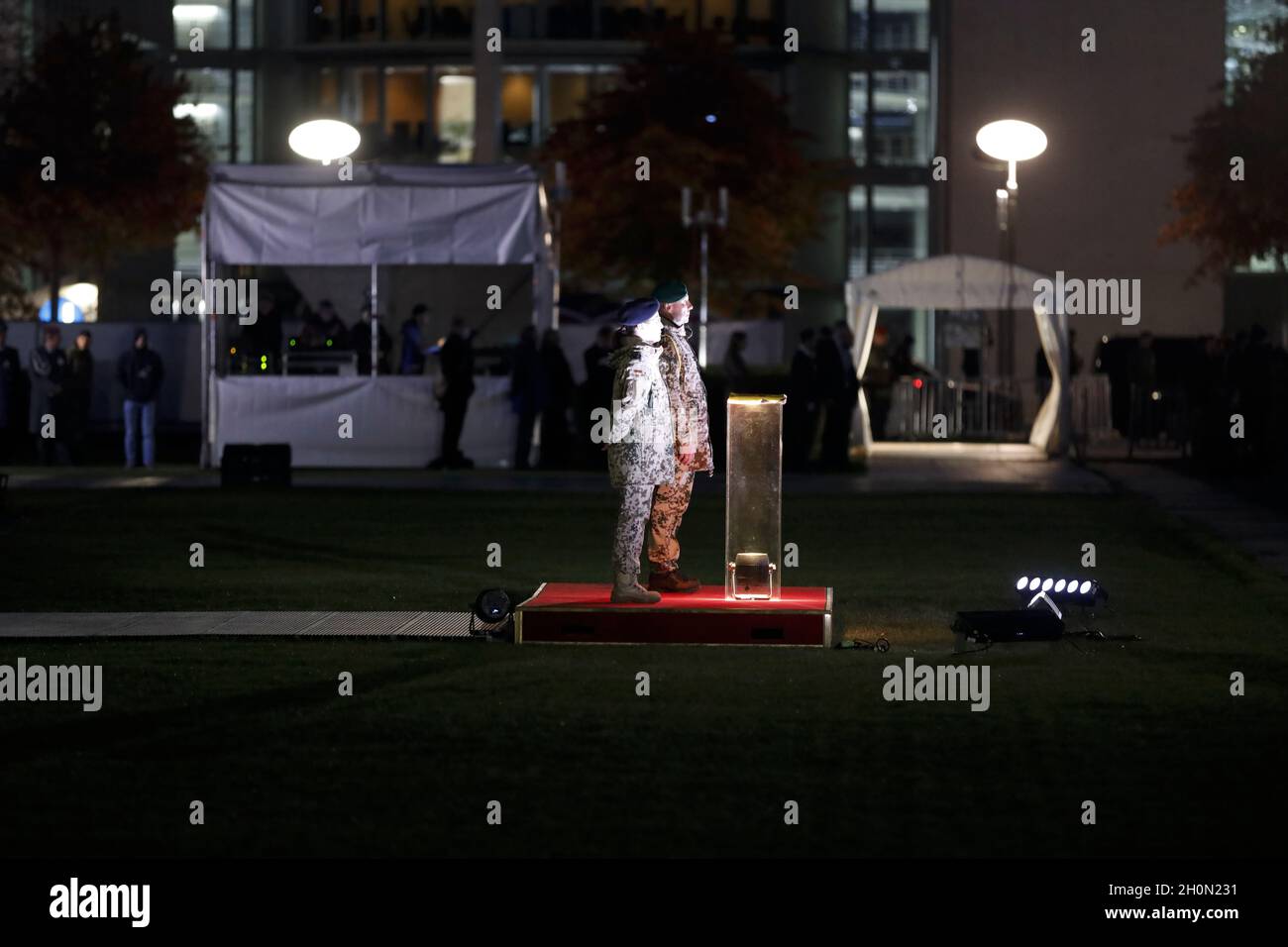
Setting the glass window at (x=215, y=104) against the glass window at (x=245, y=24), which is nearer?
the glass window at (x=215, y=104)

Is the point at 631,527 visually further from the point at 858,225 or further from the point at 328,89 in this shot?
the point at 328,89

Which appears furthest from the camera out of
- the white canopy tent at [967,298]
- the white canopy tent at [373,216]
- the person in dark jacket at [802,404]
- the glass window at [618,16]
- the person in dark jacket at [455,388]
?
the glass window at [618,16]

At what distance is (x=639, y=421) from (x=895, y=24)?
6106 centimetres

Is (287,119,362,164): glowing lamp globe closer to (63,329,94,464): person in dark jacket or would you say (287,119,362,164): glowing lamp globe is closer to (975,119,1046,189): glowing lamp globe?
(63,329,94,464): person in dark jacket

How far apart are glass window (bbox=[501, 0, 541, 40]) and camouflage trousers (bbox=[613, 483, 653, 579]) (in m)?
60.0

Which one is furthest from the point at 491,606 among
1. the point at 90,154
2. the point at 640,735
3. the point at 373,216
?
the point at 90,154

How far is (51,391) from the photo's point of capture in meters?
31.8

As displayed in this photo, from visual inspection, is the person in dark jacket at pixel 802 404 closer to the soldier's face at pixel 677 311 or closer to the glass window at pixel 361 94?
the soldier's face at pixel 677 311

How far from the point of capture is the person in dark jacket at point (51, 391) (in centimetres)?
3158

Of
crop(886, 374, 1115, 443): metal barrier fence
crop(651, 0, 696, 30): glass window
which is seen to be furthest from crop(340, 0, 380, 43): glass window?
crop(886, 374, 1115, 443): metal barrier fence

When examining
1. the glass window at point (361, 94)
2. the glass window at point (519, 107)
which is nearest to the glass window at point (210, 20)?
the glass window at point (361, 94)

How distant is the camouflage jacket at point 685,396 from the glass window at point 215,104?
195ft
